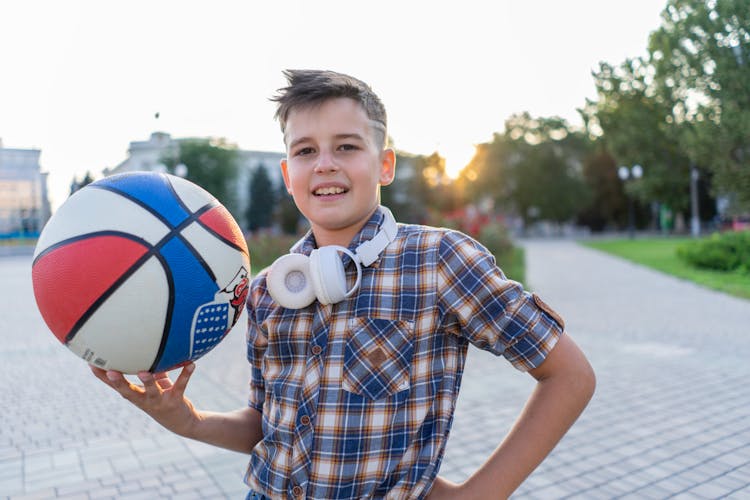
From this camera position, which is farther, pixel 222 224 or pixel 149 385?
pixel 222 224

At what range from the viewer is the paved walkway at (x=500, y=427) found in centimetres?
399

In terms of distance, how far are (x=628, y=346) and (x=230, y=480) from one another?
19.7 ft

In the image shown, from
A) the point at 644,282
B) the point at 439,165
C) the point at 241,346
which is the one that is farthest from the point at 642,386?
the point at 439,165

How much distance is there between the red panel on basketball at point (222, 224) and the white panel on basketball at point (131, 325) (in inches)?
7.9

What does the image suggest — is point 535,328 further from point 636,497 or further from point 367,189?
point 636,497

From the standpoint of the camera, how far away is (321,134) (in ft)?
5.30

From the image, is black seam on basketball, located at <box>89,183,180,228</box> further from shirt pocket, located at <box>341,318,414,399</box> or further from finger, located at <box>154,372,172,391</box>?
shirt pocket, located at <box>341,318,414,399</box>

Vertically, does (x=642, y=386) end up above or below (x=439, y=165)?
→ below

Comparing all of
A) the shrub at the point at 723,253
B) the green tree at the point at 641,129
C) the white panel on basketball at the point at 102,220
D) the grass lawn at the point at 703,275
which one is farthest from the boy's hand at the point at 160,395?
the green tree at the point at 641,129

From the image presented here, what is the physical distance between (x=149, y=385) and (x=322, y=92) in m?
0.89

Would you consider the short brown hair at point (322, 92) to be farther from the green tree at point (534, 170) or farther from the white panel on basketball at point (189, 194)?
the green tree at point (534, 170)

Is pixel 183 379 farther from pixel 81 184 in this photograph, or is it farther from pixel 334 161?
pixel 81 184

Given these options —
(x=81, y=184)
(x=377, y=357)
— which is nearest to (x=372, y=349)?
(x=377, y=357)

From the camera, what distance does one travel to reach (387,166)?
1826 millimetres
